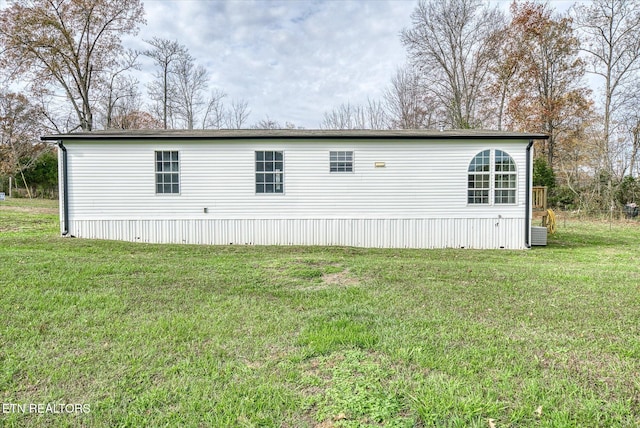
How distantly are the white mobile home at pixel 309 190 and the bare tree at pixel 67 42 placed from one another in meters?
14.6

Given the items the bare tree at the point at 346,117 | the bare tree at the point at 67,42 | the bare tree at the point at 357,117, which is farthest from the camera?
the bare tree at the point at 346,117

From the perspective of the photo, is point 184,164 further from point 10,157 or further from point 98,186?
point 10,157

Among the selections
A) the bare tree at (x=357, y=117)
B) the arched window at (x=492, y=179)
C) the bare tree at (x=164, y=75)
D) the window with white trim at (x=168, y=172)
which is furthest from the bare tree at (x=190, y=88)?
the arched window at (x=492, y=179)

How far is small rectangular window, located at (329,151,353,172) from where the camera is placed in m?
10.0

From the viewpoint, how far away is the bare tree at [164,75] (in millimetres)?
26812

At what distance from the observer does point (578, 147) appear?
21016 mm

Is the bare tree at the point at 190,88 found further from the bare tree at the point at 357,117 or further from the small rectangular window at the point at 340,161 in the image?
the small rectangular window at the point at 340,161

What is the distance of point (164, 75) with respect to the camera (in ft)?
90.0

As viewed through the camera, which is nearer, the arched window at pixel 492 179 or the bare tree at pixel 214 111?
the arched window at pixel 492 179

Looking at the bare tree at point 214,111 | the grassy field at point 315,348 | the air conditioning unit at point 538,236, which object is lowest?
the grassy field at point 315,348

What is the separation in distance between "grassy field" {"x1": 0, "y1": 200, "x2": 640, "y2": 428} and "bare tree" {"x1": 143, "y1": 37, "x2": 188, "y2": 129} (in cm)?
2547

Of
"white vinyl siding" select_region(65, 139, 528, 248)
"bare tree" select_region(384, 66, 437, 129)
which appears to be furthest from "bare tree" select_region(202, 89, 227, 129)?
"white vinyl siding" select_region(65, 139, 528, 248)

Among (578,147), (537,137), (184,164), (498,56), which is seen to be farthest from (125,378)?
(498,56)

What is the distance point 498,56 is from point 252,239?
23.1 meters
